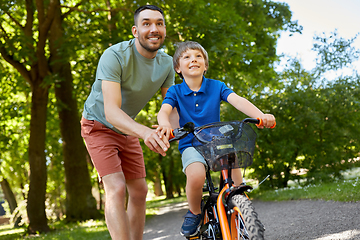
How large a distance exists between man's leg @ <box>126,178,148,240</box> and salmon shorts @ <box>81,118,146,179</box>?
0.32ft

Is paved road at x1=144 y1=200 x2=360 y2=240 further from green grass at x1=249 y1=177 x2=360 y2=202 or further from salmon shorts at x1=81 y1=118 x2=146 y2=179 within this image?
salmon shorts at x1=81 y1=118 x2=146 y2=179

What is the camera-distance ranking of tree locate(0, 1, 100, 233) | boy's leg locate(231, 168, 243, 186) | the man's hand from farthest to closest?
tree locate(0, 1, 100, 233) < boy's leg locate(231, 168, 243, 186) < the man's hand

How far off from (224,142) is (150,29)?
4.54 ft

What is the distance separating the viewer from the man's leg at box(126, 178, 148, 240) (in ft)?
12.2

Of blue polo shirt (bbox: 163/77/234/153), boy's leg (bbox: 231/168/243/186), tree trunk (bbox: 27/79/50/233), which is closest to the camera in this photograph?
boy's leg (bbox: 231/168/243/186)

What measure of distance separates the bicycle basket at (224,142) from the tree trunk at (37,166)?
26.3 feet

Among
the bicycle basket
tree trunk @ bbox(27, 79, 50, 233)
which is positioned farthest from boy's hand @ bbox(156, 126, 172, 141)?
tree trunk @ bbox(27, 79, 50, 233)

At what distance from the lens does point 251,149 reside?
267 cm

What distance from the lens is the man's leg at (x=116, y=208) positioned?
3.08 metres

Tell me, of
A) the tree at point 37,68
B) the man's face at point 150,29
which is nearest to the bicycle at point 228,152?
the man's face at point 150,29

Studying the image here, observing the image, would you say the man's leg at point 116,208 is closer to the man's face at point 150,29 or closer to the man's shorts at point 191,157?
the man's shorts at point 191,157

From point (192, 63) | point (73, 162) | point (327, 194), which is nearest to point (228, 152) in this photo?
point (192, 63)

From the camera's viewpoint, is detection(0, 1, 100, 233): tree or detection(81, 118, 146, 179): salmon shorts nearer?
detection(81, 118, 146, 179): salmon shorts

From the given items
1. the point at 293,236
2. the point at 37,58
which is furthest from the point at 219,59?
the point at 293,236
